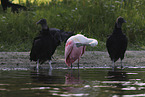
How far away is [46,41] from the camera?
9.60 m

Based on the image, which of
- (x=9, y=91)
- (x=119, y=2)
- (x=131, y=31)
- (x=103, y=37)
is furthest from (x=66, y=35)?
(x=9, y=91)

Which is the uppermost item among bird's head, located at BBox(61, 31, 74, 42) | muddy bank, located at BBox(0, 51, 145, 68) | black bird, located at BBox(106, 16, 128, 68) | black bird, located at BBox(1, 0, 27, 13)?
black bird, located at BBox(1, 0, 27, 13)

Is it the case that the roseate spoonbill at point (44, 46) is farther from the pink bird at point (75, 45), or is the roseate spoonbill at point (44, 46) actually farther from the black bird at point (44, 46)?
the pink bird at point (75, 45)

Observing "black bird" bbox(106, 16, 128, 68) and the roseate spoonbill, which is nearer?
the roseate spoonbill

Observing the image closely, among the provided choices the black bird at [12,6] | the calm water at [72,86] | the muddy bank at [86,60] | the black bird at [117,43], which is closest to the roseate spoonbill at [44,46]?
the muddy bank at [86,60]

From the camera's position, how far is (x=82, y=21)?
16906 mm

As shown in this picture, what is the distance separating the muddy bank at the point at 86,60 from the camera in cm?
1078

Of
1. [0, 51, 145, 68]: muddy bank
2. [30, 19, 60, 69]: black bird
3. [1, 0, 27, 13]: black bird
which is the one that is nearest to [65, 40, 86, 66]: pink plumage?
[30, 19, 60, 69]: black bird

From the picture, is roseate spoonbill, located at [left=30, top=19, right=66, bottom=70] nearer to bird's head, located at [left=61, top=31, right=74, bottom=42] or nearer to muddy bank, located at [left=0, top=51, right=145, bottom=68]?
muddy bank, located at [left=0, top=51, right=145, bottom=68]

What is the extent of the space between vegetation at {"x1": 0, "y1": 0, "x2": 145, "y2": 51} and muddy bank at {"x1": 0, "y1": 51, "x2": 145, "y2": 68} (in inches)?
58.3

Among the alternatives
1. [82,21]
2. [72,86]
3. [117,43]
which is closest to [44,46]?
[117,43]

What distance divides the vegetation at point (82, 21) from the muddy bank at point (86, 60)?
148cm

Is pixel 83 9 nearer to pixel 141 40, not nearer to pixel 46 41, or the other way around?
pixel 141 40

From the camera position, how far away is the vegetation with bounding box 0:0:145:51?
1566 cm
